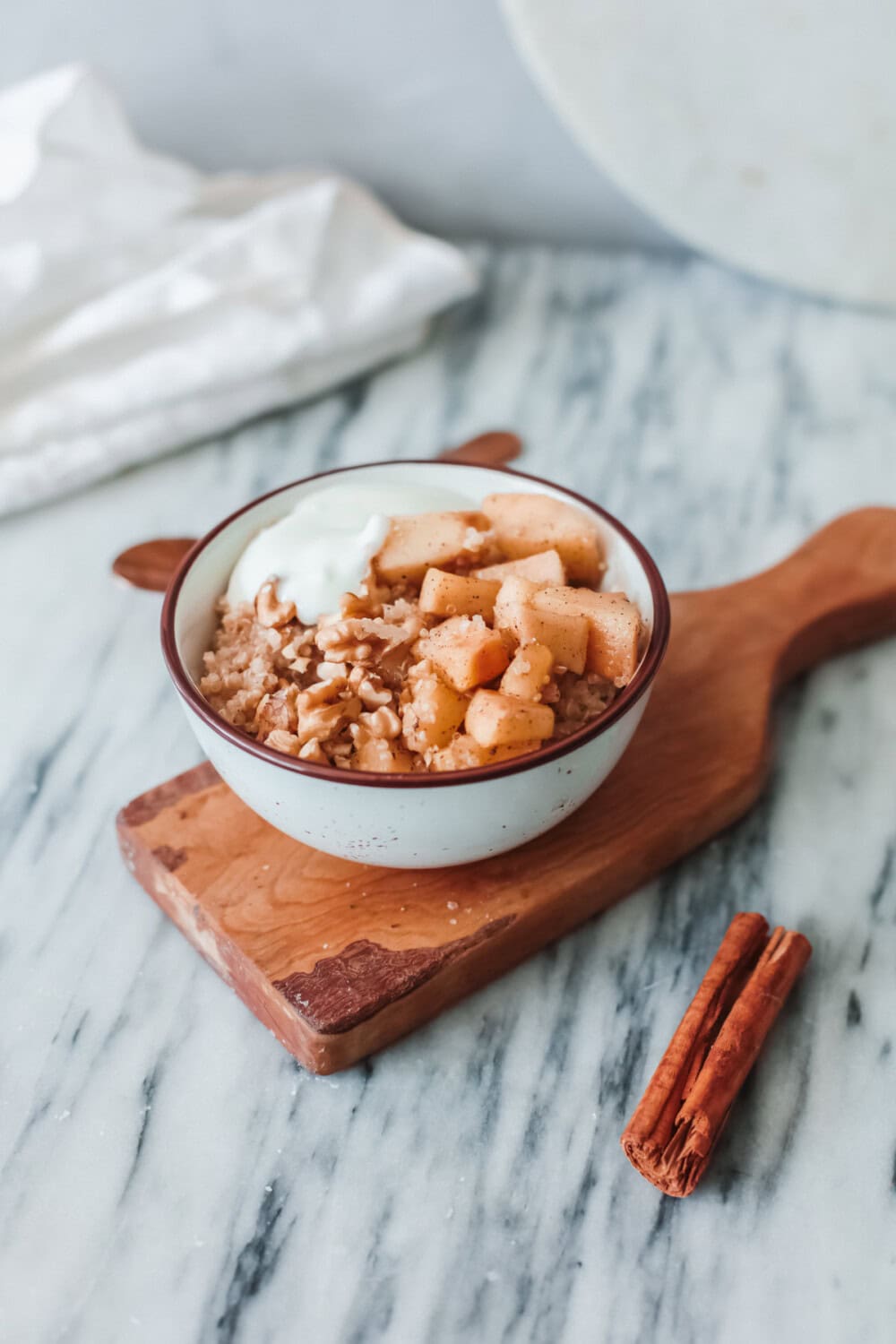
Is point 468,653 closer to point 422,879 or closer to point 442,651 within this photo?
point 442,651

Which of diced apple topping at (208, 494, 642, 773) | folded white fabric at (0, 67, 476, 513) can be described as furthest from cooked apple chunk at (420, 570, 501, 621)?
folded white fabric at (0, 67, 476, 513)

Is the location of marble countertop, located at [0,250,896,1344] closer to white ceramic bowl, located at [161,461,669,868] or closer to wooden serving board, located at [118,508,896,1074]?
wooden serving board, located at [118,508,896,1074]

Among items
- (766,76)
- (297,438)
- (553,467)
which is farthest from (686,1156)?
(766,76)

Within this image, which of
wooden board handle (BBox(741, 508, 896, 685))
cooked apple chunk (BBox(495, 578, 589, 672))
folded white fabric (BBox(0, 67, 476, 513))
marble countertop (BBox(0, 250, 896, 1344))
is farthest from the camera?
folded white fabric (BBox(0, 67, 476, 513))

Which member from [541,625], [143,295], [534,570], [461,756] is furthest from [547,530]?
[143,295]

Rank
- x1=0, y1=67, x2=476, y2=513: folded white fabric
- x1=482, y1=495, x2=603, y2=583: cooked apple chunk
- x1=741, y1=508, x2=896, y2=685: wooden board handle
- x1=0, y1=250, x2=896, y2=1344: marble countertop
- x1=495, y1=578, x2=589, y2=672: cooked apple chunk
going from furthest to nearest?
x1=0, y1=67, x2=476, y2=513: folded white fabric < x1=741, y1=508, x2=896, y2=685: wooden board handle < x1=482, y1=495, x2=603, y2=583: cooked apple chunk < x1=495, y1=578, x2=589, y2=672: cooked apple chunk < x1=0, y1=250, x2=896, y2=1344: marble countertop

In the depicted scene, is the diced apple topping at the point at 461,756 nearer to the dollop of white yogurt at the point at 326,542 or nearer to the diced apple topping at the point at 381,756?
the diced apple topping at the point at 381,756

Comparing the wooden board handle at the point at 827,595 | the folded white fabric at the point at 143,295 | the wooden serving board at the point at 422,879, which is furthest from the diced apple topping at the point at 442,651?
the folded white fabric at the point at 143,295

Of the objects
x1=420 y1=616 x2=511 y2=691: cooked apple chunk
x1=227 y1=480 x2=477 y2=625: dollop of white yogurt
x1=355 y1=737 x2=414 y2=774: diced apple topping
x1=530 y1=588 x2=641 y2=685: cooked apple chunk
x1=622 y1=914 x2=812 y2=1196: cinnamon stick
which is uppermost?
x1=227 y1=480 x2=477 y2=625: dollop of white yogurt
